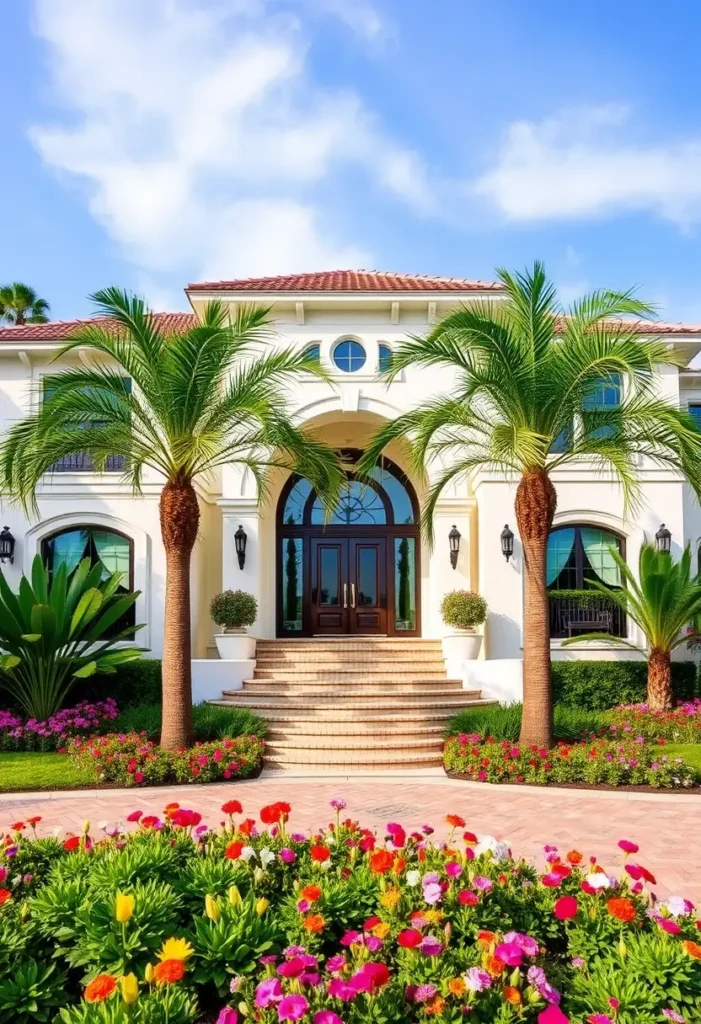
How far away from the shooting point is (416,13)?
890cm

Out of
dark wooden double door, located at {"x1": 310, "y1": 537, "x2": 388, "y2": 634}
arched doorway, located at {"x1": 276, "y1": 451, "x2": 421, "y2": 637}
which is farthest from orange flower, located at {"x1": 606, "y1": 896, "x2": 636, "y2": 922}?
dark wooden double door, located at {"x1": 310, "y1": 537, "x2": 388, "y2": 634}

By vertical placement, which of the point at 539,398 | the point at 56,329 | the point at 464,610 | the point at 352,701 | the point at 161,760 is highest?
the point at 56,329

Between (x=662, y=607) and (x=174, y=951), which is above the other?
(x=662, y=607)

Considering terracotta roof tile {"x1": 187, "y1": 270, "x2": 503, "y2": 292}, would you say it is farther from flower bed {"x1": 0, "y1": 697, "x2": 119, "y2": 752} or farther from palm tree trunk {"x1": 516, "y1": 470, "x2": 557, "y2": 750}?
flower bed {"x1": 0, "y1": 697, "x2": 119, "y2": 752}

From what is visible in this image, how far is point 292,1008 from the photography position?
2611 mm

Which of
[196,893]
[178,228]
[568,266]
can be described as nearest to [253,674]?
[178,228]

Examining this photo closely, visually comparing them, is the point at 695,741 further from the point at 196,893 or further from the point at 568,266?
the point at 196,893

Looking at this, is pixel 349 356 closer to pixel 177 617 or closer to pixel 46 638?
pixel 177 617

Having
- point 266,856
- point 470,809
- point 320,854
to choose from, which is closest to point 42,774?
point 470,809

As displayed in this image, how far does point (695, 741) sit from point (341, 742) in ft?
17.8

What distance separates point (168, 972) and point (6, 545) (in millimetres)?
15330

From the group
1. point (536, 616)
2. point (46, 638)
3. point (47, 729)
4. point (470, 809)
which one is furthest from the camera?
point (46, 638)

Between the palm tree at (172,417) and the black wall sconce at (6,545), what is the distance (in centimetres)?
565

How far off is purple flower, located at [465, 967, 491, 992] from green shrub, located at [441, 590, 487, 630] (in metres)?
12.1
